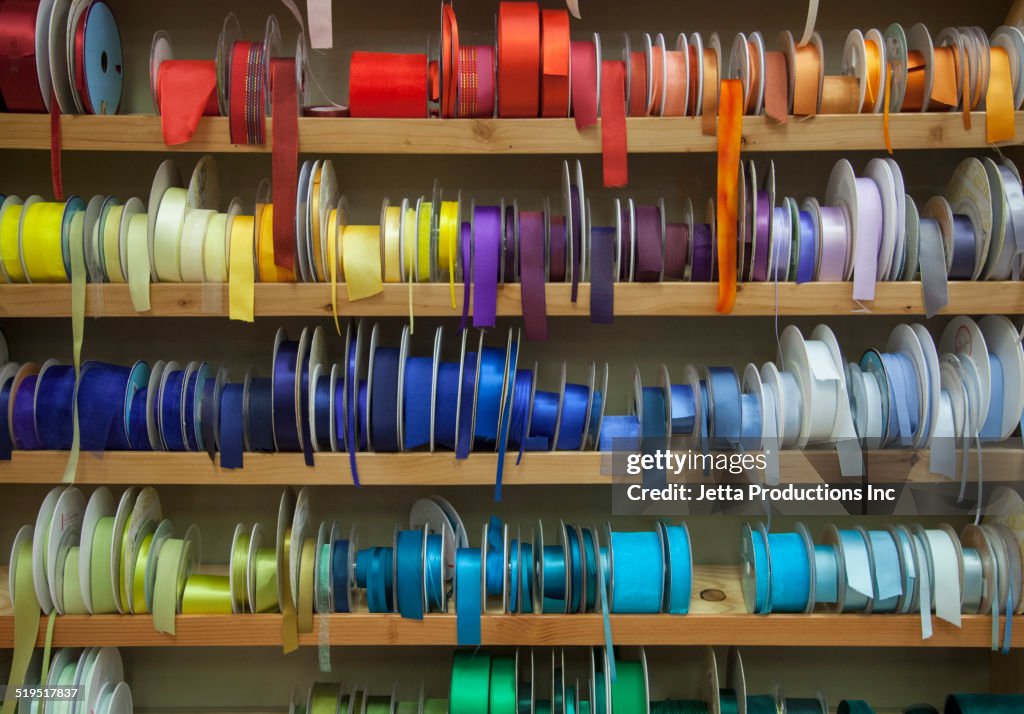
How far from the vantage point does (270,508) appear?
6.84ft

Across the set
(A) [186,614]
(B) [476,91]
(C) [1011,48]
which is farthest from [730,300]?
(A) [186,614]

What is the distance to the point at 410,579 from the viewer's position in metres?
1.75

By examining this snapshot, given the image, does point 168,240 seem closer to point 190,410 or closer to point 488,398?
point 190,410

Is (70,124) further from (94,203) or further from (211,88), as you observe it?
(211,88)

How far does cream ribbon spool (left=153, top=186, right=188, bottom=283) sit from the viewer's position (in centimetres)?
171

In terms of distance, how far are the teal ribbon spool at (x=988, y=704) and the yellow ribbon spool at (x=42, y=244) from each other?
2205mm

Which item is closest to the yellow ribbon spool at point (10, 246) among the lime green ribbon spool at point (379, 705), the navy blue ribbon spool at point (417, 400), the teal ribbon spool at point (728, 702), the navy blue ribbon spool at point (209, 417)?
the navy blue ribbon spool at point (209, 417)

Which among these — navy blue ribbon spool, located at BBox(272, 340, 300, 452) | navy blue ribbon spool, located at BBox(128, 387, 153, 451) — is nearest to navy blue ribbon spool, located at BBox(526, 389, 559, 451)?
navy blue ribbon spool, located at BBox(272, 340, 300, 452)

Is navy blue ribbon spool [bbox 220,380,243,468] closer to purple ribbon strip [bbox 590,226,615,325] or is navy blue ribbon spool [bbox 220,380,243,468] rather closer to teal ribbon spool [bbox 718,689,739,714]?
purple ribbon strip [bbox 590,226,615,325]

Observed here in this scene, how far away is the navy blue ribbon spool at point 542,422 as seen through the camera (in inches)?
69.4

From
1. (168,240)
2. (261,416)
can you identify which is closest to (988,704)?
(261,416)

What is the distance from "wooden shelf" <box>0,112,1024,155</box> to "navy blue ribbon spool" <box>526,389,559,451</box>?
0.53 meters

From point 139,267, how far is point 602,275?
3.16 ft

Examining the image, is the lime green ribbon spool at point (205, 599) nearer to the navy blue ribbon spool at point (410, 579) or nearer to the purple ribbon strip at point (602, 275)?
the navy blue ribbon spool at point (410, 579)
